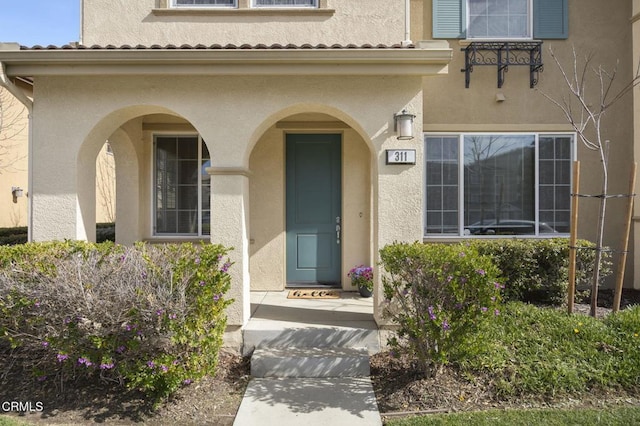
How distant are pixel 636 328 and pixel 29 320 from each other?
694 cm

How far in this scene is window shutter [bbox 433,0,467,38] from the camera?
24.1ft

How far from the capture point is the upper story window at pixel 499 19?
745 centimetres

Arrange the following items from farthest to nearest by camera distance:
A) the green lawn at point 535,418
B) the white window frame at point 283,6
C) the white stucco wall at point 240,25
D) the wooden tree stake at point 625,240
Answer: the white window frame at point 283,6
the white stucco wall at point 240,25
the wooden tree stake at point 625,240
the green lawn at point 535,418

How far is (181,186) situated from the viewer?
8016mm

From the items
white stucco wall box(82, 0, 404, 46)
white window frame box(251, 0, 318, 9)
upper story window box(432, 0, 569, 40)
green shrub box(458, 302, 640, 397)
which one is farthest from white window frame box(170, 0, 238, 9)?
green shrub box(458, 302, 640, 397)

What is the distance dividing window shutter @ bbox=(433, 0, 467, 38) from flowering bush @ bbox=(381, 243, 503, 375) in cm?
464

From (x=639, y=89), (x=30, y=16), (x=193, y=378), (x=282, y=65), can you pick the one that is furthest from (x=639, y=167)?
(x=30, y=16)

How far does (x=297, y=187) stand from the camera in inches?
310

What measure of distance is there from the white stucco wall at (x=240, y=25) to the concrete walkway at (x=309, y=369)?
14.8 ft

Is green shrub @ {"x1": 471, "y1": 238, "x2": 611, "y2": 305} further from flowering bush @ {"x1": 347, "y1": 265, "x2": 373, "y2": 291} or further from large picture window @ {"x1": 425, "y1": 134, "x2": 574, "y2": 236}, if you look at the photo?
flowering bush @ {"x1": 347, "y1": 265, "x2": 373, "y2": 291}

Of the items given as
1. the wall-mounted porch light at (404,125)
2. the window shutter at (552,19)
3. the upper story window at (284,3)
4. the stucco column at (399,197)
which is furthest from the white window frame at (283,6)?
the window shutter at (552,19)

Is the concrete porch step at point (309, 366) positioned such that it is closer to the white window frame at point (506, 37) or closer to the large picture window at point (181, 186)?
the large picture window at point (181, 186)

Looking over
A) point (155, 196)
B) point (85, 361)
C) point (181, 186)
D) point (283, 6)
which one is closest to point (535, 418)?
point (85, 361)

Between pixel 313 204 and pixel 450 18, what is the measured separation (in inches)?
165
